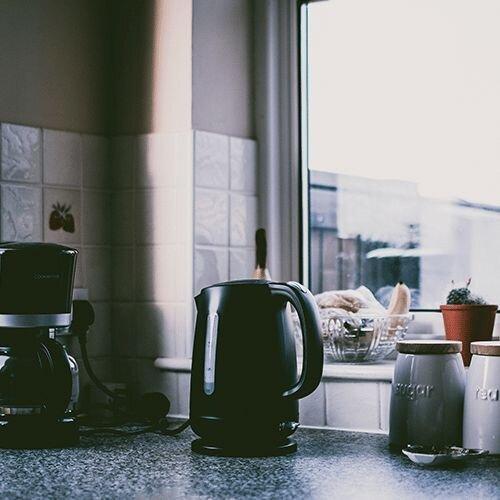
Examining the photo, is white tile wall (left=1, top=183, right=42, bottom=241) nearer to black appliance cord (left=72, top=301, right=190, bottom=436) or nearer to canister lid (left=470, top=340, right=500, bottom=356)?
black appliance cord (left=72, top=301, right=190, bottom=436)

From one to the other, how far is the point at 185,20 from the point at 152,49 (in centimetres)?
10

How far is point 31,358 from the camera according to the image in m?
1.71

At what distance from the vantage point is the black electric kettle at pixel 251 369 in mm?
1598

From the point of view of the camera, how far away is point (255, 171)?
7.48 ft

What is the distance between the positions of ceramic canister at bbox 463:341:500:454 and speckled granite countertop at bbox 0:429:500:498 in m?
0.03

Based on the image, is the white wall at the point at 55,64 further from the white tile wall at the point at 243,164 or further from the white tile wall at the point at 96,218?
the white tile wall at the point at 243,164

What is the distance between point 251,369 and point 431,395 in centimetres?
29

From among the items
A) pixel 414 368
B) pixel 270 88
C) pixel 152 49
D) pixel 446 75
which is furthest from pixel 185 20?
pixel 414 368

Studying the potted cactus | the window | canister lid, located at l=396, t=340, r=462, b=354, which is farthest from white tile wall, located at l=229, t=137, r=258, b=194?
canister lid, located at l=396, t=340, r=462, b=354

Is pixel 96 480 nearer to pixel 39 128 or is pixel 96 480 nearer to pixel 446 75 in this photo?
pixel 39 128

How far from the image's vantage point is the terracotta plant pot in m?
1.84

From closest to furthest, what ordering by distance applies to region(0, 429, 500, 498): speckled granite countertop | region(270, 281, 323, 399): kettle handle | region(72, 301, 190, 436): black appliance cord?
1. region(0, 429, 500, 498): speckled granite countertop
2. region(270, 281, 323, 399): kettle handle
3. region(72, 301, 190, 436): black appliance cord

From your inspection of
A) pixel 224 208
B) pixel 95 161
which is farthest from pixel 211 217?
pixel 95 161

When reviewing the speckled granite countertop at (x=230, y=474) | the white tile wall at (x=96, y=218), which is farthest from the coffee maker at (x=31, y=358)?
the white tile wall at (x=96, y=218)
